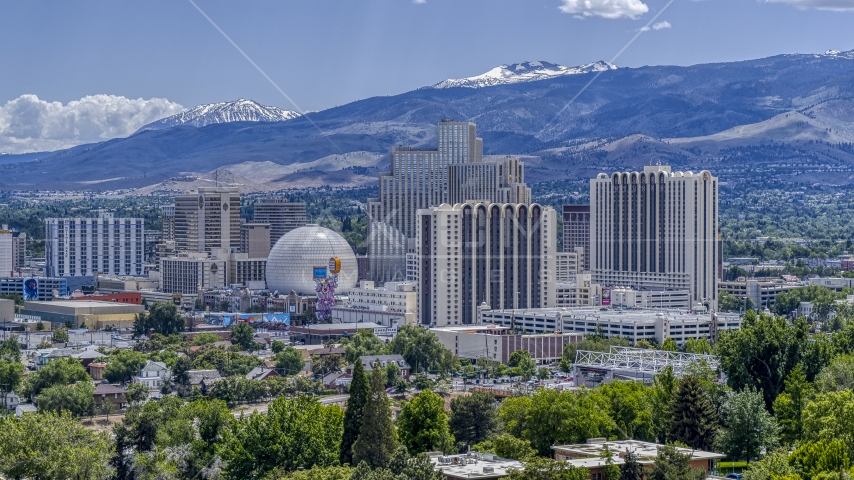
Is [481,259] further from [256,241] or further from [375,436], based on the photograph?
[375,436]

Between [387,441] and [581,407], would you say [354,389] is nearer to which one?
[387,441]

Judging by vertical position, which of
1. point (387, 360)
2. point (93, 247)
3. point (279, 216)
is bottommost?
point (387, 360)

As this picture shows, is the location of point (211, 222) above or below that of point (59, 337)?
above

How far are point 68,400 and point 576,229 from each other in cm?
7377

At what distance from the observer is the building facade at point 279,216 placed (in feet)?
456

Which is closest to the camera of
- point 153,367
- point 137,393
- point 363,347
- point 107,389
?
point 137,393

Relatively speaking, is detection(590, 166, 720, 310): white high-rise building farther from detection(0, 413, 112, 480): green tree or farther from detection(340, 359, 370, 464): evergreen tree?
detection(0, 413, 112, 480): green tree

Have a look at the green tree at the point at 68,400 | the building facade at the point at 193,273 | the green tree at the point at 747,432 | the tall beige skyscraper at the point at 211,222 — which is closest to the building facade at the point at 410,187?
the building facade at the point at 193,273

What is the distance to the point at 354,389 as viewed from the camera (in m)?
43.2

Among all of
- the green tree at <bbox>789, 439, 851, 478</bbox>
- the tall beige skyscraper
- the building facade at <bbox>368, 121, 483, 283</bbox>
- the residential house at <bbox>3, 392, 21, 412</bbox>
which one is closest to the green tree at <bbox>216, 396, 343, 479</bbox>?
the green tree at <bbox>789, 439, 851, 478</bbox>

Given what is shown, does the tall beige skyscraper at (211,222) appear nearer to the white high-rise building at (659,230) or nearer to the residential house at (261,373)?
the white high-rise building at (659,230)

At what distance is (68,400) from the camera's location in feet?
198

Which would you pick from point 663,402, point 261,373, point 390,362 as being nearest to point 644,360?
point 390,362

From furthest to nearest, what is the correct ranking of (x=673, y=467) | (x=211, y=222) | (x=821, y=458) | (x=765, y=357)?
(x=211, y=222) < (x=765, y=357) < (x=673, y=467) < (x=821, y=458)
